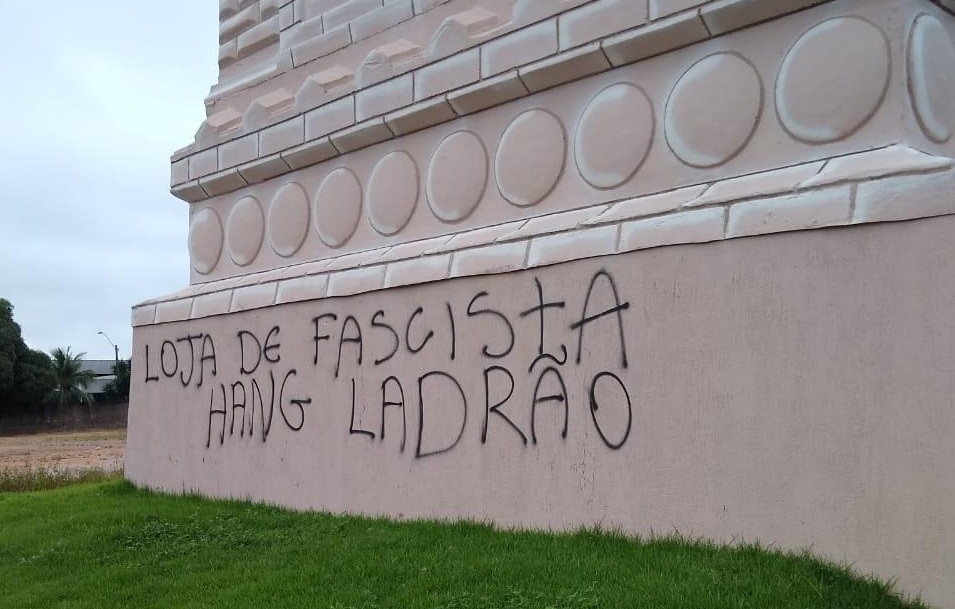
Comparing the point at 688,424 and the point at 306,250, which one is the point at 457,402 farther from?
the point at 306,250

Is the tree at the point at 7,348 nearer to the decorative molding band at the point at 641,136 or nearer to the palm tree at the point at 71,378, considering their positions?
the palm tree at the point at 71,378

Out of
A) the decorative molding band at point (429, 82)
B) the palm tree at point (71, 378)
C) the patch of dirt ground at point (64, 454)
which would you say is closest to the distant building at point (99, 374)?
the palm tree at point (71, 378)

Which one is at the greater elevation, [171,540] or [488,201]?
[488,201]

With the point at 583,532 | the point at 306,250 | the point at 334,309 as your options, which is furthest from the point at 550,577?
the point at 306,250

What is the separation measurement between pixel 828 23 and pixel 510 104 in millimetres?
2350

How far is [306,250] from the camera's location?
7.89m

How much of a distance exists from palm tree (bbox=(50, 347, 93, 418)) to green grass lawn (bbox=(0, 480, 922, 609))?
48236 mm

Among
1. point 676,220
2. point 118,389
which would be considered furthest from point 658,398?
point 118,389

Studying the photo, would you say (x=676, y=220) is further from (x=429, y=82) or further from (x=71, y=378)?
(x=71, y=378)

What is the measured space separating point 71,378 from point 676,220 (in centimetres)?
5668

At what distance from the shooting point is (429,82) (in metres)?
6.76

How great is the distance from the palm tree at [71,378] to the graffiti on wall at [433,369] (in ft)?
154

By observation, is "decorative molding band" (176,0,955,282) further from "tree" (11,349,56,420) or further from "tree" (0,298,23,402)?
"tree" (11,349,56,420)

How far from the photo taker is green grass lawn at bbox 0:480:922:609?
3902 millimetres
